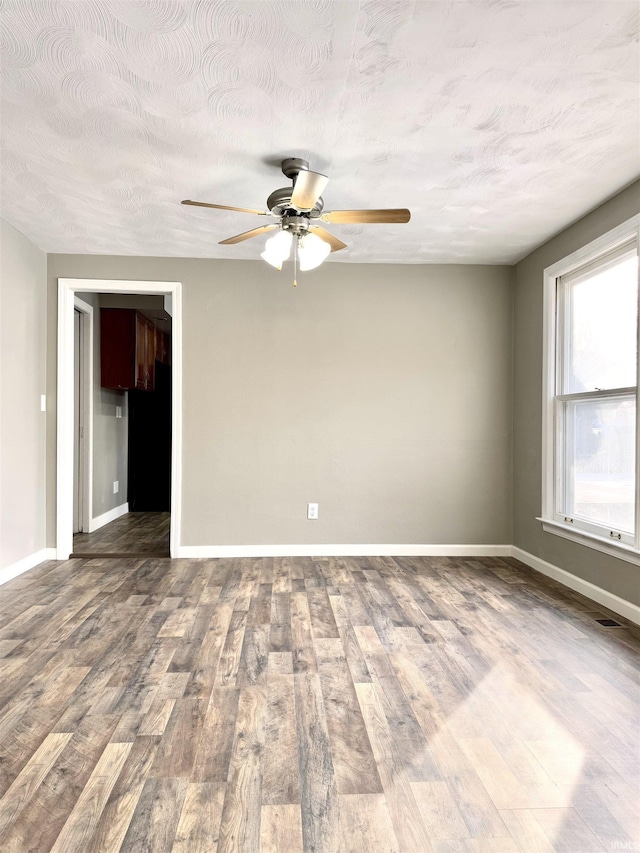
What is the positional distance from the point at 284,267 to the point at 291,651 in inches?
123

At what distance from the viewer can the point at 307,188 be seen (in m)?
2.46

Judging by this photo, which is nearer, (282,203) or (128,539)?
(282,203)

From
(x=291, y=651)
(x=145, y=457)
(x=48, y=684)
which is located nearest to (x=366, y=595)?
(x=291, y=651)

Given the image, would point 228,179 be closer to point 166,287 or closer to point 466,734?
point 166,287

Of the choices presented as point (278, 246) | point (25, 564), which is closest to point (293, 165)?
point (278, 246)

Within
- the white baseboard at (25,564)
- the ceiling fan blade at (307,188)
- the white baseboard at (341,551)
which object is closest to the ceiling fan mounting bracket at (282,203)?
the ceiling fan blade at (307,188)

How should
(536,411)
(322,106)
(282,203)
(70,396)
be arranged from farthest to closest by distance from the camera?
(70,396)
(536,411)
(282,203)
(322,106)

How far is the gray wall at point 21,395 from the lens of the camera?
12.5 feet

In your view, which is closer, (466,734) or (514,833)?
(514,833)

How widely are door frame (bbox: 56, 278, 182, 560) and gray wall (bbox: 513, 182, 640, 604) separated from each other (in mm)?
2761

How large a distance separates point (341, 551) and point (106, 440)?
299 centimetres

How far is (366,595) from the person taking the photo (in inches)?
141

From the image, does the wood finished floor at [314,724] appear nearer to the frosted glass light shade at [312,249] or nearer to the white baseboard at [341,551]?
the white baseboard at [341,551]

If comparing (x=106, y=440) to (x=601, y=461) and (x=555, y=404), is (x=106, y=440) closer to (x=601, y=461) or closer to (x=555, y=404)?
(x=555, y=404)
